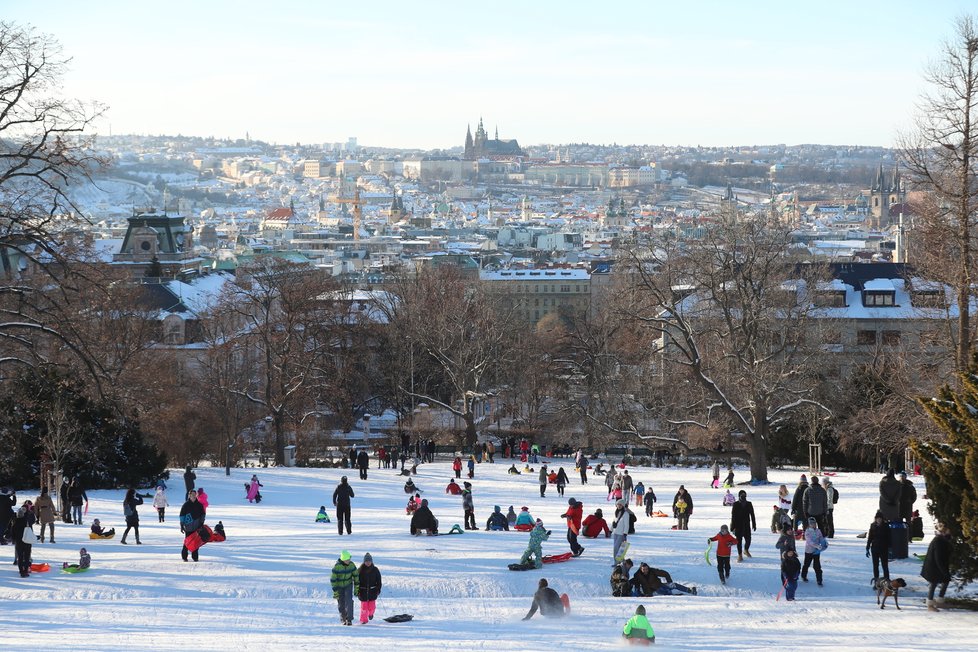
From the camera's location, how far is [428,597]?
1708cm

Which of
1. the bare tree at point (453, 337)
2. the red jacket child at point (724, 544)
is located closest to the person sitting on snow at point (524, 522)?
the red jacket child at point (724, 544)

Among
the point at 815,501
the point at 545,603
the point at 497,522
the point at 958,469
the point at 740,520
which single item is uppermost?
the point at 958,469

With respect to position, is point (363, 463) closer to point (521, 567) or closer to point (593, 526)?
point (593, 526)

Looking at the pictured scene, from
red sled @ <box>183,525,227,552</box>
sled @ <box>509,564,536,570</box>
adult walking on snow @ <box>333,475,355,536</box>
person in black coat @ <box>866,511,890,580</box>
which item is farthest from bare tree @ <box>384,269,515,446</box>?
person in black coat @ <box>866,511,890,580</box>

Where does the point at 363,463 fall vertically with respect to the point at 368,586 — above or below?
below

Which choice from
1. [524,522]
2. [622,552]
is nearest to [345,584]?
[622,552]

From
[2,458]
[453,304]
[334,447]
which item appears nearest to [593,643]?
[2,458]

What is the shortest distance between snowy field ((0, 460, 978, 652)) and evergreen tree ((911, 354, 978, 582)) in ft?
2.43

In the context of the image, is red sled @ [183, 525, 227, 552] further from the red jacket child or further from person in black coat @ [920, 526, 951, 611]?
person in black coat @ [920, 526, 951, 611]

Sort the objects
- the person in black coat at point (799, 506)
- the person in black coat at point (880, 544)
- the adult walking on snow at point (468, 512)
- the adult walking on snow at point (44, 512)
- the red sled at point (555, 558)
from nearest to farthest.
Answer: the person in black coat at point (880, 544) → the red sled at point (555, 558) → the adult walking on snow at point (44, 512) → the person in black coat at point (799, 506) → the adult walking on snow at point (468, 512)

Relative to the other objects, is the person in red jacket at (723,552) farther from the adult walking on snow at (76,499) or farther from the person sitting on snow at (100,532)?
the adult walking on snow at (76,499)

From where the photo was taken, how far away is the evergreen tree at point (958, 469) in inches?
621

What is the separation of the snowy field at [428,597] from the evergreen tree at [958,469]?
741mm

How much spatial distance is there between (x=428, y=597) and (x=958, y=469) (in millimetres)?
6327
